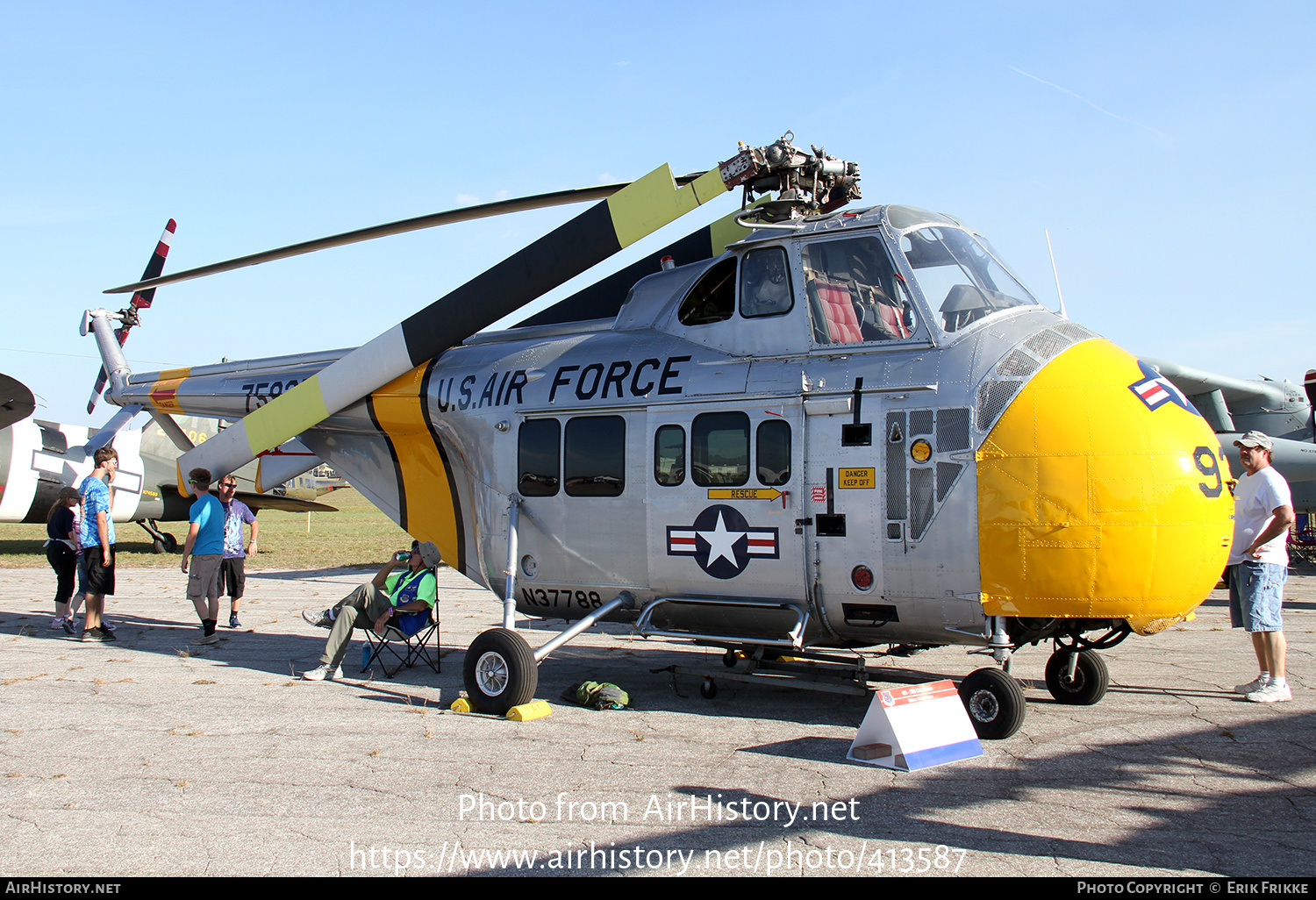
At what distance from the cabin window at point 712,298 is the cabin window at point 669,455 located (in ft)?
3.20

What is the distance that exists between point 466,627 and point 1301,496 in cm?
1682

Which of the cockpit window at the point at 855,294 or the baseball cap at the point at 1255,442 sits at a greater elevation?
the cockpit window at the point at 855,294

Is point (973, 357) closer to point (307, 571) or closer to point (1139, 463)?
point (1139, 463)

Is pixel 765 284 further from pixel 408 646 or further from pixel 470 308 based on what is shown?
pixel 408 646

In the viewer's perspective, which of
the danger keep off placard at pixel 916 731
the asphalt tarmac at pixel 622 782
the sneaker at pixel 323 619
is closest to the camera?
the asphalt tarmac at pixel 622 782

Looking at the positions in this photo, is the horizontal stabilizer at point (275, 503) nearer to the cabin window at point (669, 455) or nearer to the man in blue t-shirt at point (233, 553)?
the man in blue t-shirt at point (233, 553)

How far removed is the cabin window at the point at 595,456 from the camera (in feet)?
24.8

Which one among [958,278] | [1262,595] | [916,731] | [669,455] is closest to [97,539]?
[669,455]

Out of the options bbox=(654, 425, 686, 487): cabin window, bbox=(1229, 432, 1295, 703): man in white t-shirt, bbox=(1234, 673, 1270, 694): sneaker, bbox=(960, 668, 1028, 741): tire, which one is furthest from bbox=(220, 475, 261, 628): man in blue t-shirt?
bbox=(1234, 673, 1270, 694): sneaker

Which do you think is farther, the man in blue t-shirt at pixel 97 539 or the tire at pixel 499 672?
the man in blue t-shirt at pixel 97 539

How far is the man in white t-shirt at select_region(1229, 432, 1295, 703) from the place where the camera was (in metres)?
7.30

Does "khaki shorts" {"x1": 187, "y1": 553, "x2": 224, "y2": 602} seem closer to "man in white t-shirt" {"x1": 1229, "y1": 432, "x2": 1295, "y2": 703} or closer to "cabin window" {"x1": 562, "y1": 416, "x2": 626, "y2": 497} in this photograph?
"cabin window" {"x1": 562, "y1": 416, "x2": 626, "y2": 497}

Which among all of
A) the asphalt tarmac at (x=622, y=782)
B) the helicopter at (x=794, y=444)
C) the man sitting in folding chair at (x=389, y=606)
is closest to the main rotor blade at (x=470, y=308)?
the helicopter at (x=794, y=444)
